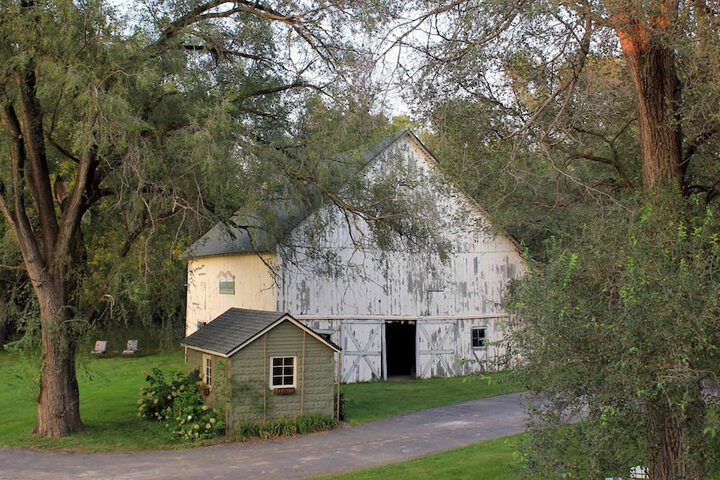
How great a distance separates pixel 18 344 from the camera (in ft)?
50.9

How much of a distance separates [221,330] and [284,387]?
2837 mm

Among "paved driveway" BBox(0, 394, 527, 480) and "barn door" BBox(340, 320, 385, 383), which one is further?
"barn door" BBox(340, 320, 385, 383)

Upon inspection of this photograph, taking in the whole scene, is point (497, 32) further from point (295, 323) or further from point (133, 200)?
point (295, 323)

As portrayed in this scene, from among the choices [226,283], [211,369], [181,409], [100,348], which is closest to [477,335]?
[226,283]

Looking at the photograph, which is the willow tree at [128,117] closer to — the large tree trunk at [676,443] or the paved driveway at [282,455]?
the paved driveway at [282,455]

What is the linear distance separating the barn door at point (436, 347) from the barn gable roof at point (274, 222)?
387 centimetres

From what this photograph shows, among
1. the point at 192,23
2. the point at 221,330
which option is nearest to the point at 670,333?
the point at 192,23

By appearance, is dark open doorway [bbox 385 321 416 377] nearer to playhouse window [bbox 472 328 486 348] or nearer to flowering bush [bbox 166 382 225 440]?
playhouse window [bbox 472 328 486 348]

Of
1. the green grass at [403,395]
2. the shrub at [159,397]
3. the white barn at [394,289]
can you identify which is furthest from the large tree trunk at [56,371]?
the green grass at [403,395]

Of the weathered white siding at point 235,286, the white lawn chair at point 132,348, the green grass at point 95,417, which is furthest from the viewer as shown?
the white lawn chair at point 132,348

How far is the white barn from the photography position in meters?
23.6

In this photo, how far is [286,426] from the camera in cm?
1678

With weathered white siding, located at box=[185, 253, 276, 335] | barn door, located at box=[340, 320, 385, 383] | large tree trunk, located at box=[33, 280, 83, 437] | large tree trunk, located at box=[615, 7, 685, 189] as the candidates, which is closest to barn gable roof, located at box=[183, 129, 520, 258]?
weathered white siding, located at box=[185, 253, 276, 335]

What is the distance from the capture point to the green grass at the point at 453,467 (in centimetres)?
1196
